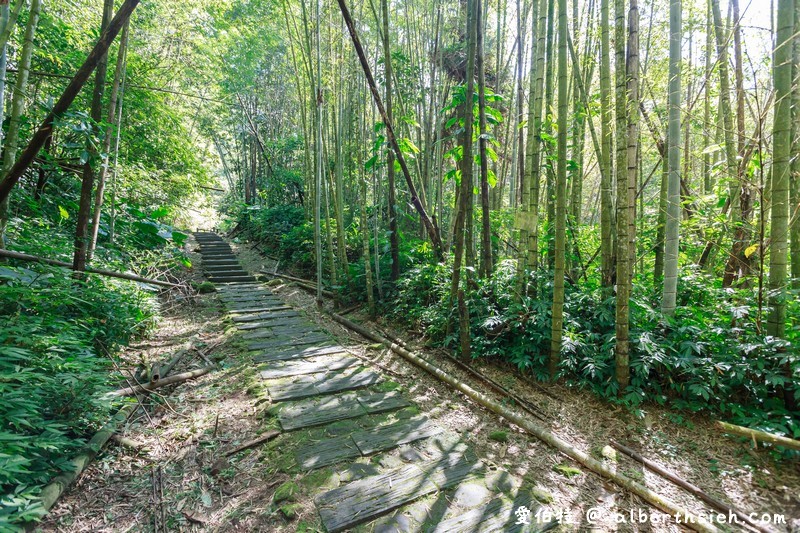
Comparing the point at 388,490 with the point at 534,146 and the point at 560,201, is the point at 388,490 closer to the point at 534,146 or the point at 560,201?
the point at 560,201

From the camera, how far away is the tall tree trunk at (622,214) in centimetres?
234

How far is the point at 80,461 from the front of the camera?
5.64 ft

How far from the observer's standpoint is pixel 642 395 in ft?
8.07

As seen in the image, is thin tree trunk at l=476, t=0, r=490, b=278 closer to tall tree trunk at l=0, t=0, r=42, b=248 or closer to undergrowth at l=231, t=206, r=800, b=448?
undergrowth at l=231, t=206, r=800, b=448

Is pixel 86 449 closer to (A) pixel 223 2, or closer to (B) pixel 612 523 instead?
(B) pixel 612 523

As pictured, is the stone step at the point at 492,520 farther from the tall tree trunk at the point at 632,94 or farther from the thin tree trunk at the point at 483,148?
the thin tree trunk at the point at 483,148

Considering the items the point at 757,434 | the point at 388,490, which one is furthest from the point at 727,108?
the point at 388,490

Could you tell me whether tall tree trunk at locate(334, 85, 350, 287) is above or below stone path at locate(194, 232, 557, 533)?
above

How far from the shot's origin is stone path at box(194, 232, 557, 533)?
5.47 feet

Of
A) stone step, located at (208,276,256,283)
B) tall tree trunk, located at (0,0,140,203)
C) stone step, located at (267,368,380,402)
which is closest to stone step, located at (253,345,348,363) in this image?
stone step, located at (267,368,380,402)

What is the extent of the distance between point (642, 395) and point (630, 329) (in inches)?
19.8

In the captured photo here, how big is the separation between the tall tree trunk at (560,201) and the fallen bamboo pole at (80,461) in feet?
9.82

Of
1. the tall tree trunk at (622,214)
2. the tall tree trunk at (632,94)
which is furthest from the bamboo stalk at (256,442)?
the tall tree trunk at (632,94)

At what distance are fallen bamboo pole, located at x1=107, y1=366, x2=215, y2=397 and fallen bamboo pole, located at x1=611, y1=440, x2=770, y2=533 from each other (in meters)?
3.16
